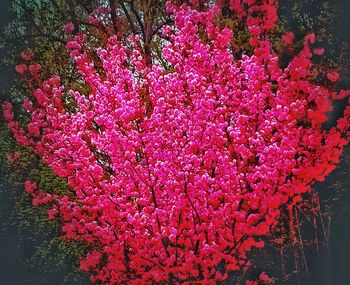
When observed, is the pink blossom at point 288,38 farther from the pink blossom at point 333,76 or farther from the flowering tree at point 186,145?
the pink blossom at point 333,76

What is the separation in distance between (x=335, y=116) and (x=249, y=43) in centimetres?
246

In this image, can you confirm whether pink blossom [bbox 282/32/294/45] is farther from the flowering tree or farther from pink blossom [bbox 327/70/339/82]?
pink blossom [bbox 327/70/339/82]

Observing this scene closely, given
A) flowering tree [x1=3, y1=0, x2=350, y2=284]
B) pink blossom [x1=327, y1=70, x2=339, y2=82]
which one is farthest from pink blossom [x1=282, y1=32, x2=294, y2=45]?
pink blossom [x1=327, y1=70, x2=339, y2=82]

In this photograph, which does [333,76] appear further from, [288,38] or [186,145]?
[186,145]

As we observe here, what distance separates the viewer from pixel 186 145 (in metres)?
10.0

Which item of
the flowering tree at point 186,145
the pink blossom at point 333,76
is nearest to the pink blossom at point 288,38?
the flowering tree at point 186,145

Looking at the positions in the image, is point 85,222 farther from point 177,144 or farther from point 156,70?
point 156,70

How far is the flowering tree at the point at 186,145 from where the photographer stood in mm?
10164

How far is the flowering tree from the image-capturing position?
10.2 metres

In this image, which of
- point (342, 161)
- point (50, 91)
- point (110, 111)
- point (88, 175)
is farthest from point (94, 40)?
point (342, 161)

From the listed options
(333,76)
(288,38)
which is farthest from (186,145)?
(333,76)

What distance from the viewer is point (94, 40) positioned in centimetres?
1234

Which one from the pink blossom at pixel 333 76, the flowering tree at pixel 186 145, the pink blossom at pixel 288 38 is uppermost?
the pink blossom at pixel 288 38

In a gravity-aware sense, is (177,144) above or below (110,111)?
below
